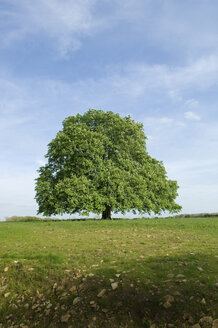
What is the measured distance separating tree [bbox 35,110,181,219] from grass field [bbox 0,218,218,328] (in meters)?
15.9

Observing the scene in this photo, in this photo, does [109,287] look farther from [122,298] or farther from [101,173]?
[101,173]

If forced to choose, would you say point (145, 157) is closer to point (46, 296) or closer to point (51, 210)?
point (51, 210)

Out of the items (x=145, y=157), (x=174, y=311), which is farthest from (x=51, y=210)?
(x=174, y=311)

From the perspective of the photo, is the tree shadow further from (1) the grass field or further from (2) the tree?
(2) the tree

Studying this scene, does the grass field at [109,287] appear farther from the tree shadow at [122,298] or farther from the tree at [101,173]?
the tree at [101,173]

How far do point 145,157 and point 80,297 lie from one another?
29157mm

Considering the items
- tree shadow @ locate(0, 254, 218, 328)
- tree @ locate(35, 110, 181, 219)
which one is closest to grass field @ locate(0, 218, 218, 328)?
tree shadow @ locate(0, 254, 218, 328)

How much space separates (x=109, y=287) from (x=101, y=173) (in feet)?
71.1

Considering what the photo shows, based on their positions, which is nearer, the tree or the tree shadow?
the tree shadow

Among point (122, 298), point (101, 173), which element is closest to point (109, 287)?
point (122, 298)

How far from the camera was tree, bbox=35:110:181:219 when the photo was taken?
96.7 feet

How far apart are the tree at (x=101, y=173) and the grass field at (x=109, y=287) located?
625 inches

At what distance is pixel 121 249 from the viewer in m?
13.4

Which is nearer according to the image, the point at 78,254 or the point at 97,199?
the point at 78,254
